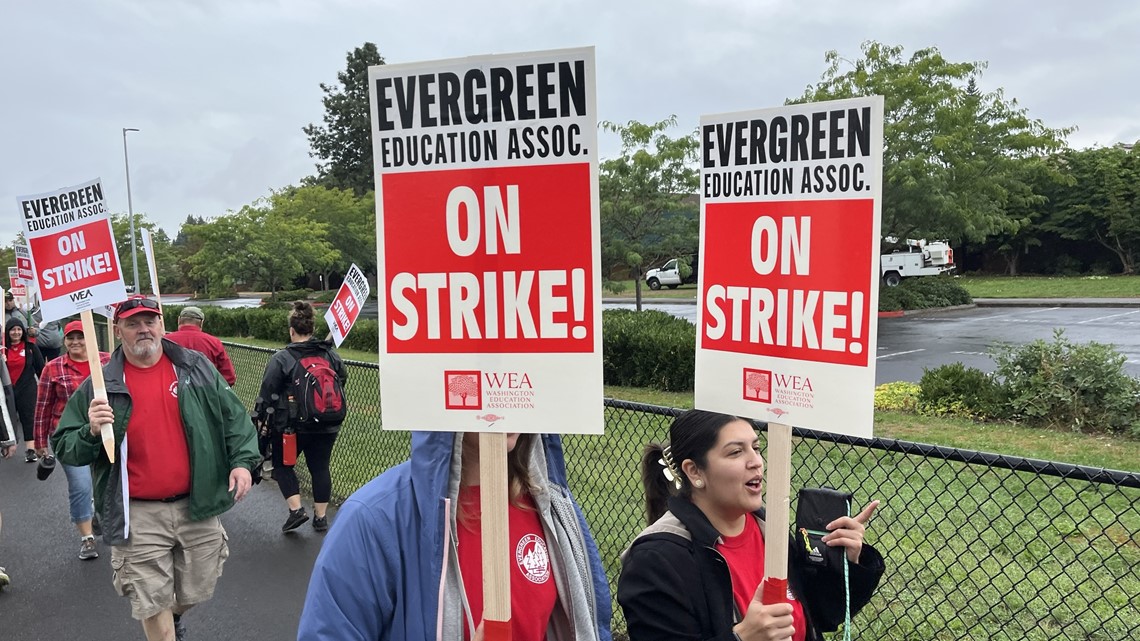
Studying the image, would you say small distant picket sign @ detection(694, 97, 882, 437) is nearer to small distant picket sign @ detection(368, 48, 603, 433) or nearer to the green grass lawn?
small distant picket sign @ detection(368, 48, 603, 433)

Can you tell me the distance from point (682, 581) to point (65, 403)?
497cm

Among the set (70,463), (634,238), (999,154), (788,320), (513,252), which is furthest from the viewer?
(999,154)

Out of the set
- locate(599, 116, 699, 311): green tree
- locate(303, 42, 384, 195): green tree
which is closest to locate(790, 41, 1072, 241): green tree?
locate(599, 116, 699, 311): green tree

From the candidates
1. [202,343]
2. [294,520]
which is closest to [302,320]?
[202,343]

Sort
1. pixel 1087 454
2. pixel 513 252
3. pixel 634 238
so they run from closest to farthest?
pixel 513 252, pixel 1087 454, pixel 634 238

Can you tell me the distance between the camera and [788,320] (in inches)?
77.7

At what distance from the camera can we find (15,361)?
27.7ft

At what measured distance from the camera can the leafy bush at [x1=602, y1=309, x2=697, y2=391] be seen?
1159cm

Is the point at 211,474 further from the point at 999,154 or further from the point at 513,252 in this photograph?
the point at 999,154

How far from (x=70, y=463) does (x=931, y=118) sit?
909 inches

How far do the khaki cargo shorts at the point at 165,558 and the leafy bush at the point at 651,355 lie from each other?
756cm

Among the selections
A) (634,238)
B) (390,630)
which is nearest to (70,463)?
(390,630)

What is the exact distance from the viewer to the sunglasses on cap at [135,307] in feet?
12.9

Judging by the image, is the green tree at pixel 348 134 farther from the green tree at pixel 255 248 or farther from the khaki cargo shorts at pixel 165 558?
the khaki cargo shorts at pixel 165 558
